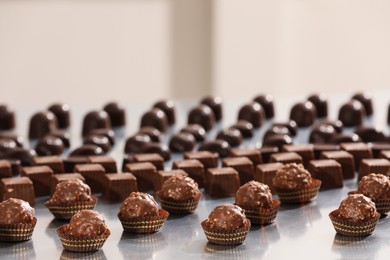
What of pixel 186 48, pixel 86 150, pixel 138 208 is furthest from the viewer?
pixel 186 48

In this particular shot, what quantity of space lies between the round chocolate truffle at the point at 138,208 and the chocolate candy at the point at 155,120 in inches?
47.5

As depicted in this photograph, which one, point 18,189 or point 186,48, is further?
point 186,48

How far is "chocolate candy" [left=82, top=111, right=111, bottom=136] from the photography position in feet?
12.6

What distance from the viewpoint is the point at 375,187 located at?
9.00 ft

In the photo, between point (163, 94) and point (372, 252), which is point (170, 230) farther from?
point (163, 94)

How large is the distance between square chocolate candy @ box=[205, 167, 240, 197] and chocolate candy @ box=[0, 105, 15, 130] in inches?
49.1

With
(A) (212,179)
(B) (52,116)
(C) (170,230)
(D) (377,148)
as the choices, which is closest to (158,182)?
(A) (212,179)

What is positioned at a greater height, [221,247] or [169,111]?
[169,111]

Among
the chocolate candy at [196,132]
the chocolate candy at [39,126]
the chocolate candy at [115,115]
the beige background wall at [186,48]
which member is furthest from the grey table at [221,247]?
the beige background wall at [186,48]

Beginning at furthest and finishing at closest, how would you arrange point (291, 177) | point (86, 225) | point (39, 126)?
1. point (39, 126)
2. point (291, 177)
3. point (86, 225)

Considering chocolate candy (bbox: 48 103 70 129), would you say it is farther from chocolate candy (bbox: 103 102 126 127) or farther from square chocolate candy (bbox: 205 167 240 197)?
square chocolate candy (bbox: 205 167 240 197)

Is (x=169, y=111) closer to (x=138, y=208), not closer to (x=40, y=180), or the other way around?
(x=40, y=180)

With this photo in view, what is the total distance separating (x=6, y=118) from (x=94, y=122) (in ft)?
1.24

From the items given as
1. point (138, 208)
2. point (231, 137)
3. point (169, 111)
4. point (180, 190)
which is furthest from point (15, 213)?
point (169, 111)
